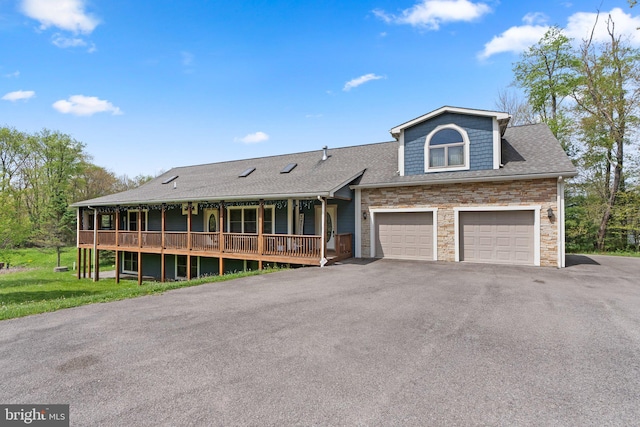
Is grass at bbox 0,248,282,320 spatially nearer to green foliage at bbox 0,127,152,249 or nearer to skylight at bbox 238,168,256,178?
skylight at bbox 238,168,256,178

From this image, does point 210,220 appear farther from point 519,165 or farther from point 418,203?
point 519,165

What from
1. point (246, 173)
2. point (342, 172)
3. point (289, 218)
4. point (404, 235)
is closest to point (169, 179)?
point (246, 173)

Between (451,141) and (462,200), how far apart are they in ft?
7.20

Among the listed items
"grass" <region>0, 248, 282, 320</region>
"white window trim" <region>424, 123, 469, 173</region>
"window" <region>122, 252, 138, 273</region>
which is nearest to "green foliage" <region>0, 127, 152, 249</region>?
"grass" <region>0, 248, 282, 320</region>

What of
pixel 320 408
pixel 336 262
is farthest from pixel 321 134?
pixel 320 408

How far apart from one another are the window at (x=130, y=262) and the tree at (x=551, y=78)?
88.0 feet

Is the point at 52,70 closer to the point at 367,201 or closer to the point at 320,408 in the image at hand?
the point at 367,201

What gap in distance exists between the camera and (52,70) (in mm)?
12109

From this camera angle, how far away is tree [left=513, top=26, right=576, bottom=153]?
1891cm

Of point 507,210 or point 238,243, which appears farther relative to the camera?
point 238,243

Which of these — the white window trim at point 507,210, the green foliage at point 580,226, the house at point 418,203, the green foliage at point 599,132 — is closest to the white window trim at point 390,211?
the house at point 418,203

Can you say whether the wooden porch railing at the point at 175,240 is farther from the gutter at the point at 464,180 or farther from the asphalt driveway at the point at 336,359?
the gutter at the point at 464,180

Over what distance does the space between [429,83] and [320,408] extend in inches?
580

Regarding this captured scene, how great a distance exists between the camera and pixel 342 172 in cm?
1290
